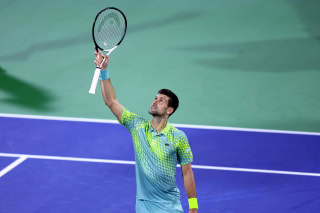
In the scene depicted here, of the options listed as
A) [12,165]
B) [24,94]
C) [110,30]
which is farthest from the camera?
[24,94]

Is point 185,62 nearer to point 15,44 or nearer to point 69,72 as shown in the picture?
point 69,72

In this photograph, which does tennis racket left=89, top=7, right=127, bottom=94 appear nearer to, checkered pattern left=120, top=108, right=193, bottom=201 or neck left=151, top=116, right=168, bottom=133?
neck left=151, top=116, right=168, bottom=133

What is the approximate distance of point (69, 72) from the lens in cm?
1215

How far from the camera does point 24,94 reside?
1145 centimetres

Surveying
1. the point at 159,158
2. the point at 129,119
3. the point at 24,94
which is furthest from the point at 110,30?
the point at 24,94

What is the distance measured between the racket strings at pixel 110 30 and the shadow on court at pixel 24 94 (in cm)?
488

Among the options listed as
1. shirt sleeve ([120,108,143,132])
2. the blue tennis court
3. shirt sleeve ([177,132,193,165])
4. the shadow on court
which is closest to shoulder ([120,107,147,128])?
shirt sleeve ([120,108,143,132])

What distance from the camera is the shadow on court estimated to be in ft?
36.3

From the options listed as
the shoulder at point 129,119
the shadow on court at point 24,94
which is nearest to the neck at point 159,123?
the shoulder at point 129,119

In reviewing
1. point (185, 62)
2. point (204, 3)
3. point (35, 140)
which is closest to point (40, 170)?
point (35, 140)

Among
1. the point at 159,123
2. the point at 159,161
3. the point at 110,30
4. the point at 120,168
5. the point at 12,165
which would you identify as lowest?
the point at 159,161

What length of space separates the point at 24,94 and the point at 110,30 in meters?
5.64

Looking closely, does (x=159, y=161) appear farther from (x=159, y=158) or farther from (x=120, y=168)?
(x=120, y=168)

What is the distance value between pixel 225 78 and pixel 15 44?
4.87 meters
